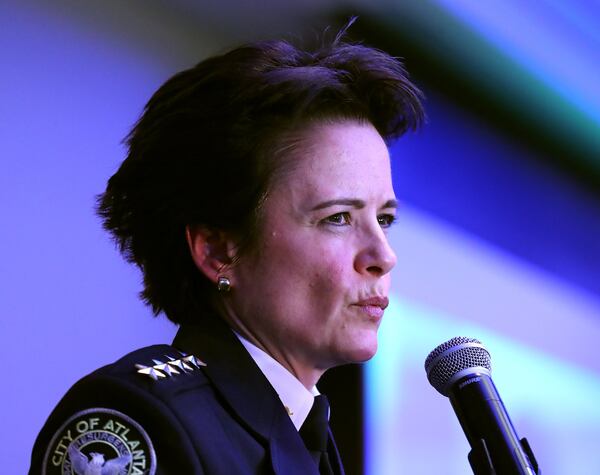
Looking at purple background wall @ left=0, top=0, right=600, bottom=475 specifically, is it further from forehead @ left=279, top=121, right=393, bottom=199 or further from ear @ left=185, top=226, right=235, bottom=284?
forehead @ left=279, top=121, right=393, bottom=199

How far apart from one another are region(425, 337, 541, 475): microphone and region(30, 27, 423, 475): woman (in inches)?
6.0

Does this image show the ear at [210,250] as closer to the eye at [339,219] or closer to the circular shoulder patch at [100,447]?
the eye at [339,219]

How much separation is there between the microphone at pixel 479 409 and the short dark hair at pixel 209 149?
0.36 m

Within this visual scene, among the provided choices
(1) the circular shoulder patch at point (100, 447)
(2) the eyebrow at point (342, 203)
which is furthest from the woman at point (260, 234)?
(1) the circular shoulder patch at point (100, 447)

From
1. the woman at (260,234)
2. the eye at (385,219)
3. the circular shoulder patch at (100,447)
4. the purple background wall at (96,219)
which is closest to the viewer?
the circular shoulder patch at (100,447)

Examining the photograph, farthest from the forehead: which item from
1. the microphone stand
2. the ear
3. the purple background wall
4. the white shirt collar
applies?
the purple background wall

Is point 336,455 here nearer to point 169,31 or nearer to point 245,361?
point 245,361

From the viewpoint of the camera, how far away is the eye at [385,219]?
4.80 ft

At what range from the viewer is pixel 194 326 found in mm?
1392

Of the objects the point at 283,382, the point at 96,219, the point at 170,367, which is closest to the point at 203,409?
the point at 170,367

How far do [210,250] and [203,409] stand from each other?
288mm

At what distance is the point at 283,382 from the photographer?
137cm

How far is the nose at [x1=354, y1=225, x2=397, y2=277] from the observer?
1.33 meters

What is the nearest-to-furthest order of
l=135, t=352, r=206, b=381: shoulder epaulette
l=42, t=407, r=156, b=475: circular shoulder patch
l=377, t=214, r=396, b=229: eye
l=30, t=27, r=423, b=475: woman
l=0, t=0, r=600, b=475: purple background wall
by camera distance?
l=42, t=407, r=156, b=475: circular shoulder patch, l=135, t=352, r=206, b=381: shoulder epaulette, l=30, t=27, r=423, b=475: woman, l=377, t=214, r=396, b=229: eye, l=0, t=0, r=600, b=475: purple background wall
